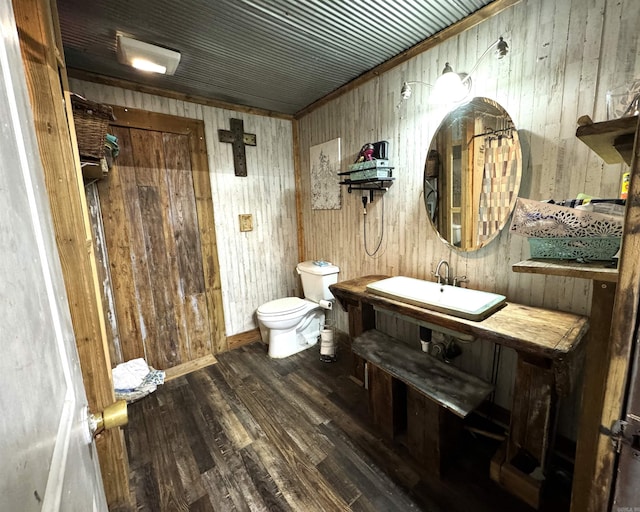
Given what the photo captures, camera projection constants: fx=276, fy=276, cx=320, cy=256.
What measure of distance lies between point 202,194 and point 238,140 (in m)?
0.63

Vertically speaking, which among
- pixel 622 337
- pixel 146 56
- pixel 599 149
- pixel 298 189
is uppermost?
pixel 146 56

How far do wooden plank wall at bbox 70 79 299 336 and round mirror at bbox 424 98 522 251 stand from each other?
1.62 m

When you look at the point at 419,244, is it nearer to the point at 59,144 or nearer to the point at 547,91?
the point at 547,91

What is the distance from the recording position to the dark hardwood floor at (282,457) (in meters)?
1.30

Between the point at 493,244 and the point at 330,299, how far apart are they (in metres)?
1.51

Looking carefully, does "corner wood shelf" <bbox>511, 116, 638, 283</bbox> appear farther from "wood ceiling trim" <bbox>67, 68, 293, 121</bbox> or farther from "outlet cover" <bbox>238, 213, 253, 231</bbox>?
"wood ceiling trim" <bbox>67, 68, 293, 121</bbox>

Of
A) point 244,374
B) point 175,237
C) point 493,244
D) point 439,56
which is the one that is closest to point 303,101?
point 439,56

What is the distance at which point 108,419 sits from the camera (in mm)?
618

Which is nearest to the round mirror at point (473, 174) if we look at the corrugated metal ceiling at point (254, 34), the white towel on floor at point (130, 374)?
the corrugated metal ceiling at point (254, 34)

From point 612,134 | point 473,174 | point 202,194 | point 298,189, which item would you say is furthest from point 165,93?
point 612,134

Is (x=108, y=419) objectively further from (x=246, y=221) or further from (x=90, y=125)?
(x=246, y=221)

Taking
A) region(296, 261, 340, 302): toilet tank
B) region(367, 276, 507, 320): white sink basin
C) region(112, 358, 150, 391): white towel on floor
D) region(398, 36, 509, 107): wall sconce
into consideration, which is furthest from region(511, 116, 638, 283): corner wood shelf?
region(112, 358, 150, 391): white towel on floor

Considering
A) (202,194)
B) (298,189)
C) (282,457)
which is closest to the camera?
(282,457)

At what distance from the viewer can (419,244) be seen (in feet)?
6.45
